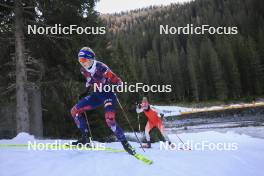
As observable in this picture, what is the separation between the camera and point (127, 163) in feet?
22.2

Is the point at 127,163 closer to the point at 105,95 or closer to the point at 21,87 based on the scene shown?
the point at 105,95

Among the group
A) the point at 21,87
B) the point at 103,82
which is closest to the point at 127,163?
the point at 103,82

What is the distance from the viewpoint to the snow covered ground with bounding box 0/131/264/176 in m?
6.20

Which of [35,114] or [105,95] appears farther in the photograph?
[35,114]

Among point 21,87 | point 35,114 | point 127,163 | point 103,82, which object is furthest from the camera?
point 35,114

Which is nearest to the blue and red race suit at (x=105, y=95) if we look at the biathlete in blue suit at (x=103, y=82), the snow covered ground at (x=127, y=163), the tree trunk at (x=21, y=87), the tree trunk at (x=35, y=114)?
the biathlete in blue suit at (x=103, y=82)

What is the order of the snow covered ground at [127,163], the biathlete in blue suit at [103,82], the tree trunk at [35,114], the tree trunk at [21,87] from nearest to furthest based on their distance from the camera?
1. the snow covered ground at [127,163]
2. the biathlete in blue suit at [103,82]
3. the tree trunk at [21,87]
4. the tree trunk at [35,114]

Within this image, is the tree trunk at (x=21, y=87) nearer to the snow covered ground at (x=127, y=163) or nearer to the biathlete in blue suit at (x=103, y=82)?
the snow covered ground at (x=127, y=163)

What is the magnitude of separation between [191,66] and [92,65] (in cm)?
7659

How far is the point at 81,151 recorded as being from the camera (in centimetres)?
833

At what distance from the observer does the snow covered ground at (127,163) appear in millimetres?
6195

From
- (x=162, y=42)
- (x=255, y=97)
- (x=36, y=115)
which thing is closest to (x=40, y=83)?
(x=36, y=115)

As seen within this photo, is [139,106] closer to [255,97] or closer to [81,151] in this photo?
[81,151]

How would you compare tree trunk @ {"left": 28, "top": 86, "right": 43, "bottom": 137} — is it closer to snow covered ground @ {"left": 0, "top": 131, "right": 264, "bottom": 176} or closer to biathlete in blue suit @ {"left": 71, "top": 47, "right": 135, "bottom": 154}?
snow covered ground @ {"left": 0, "top": 131, "right": 264, "bottom": 176}
